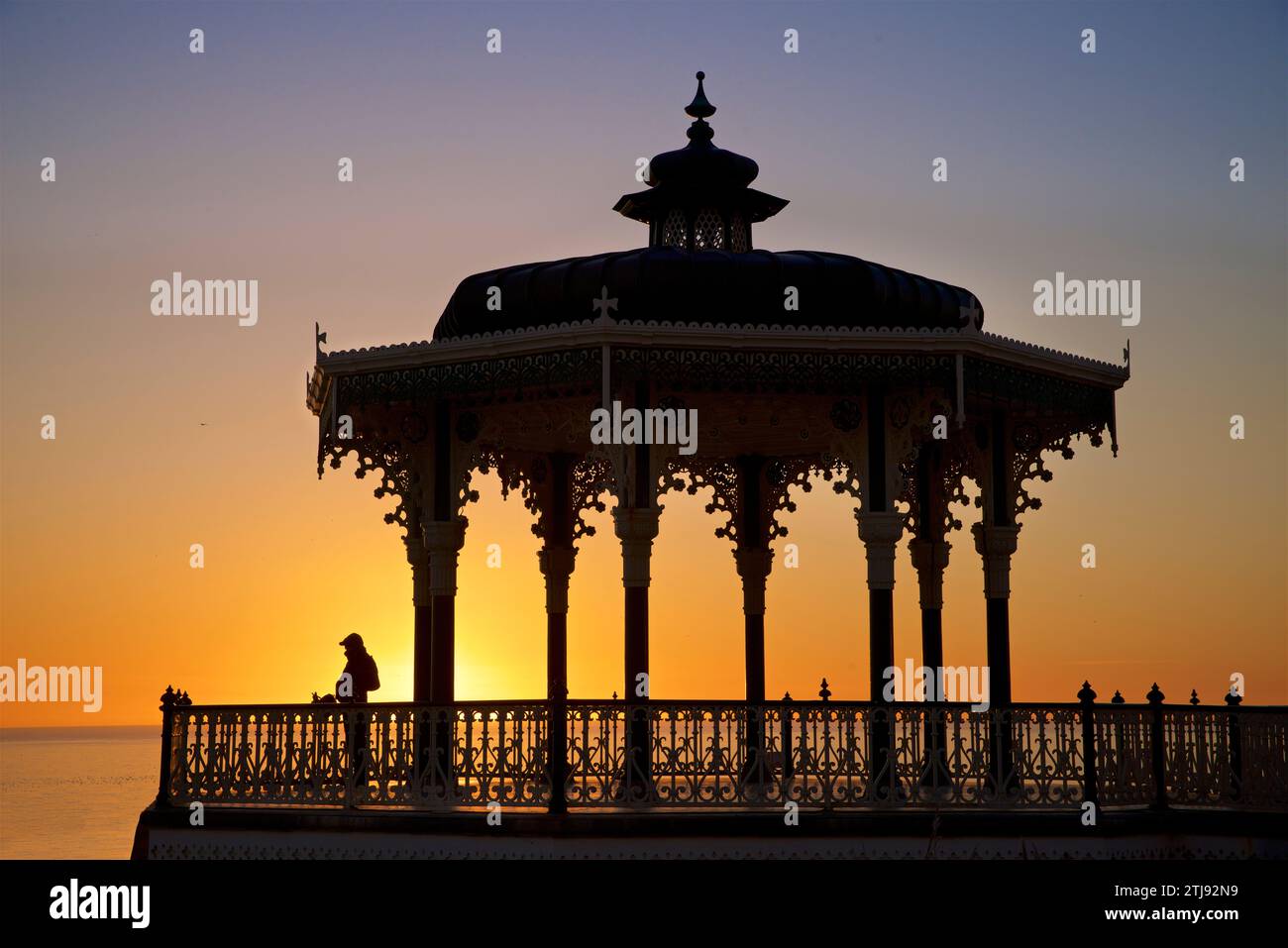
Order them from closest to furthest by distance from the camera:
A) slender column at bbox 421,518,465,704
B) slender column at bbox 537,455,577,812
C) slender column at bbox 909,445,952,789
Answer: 1. slender column at bbox 421,518,465,704
2. slender column at bbox 909,445,952,789
3. slender column at bbox 537,455,577,812

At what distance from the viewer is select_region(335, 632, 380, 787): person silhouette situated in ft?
62.5

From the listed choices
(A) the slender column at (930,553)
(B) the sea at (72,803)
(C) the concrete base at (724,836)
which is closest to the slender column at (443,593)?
(C) the concrete base at (724,836)

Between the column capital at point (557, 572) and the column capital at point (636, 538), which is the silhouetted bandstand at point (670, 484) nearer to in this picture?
the column capital at point (636, 538)

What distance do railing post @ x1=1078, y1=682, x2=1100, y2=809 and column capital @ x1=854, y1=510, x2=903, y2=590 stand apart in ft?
7.23

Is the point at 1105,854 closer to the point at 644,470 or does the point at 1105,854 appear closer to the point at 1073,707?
the point at 1073,707

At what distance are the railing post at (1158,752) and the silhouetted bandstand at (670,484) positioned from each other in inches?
1.5

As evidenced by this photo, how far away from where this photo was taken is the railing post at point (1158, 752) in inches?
752

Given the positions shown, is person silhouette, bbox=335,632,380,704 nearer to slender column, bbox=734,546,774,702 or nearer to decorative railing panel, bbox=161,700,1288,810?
decorative railing panel, bbox=161,700,1288,810

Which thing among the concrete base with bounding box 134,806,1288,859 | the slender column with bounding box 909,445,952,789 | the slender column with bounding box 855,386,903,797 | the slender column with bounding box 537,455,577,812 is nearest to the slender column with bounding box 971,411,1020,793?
the slender column with bounding box 909,445,952,789

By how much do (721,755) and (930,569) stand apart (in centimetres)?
560

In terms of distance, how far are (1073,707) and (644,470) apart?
464 cm

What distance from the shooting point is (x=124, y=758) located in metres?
159
